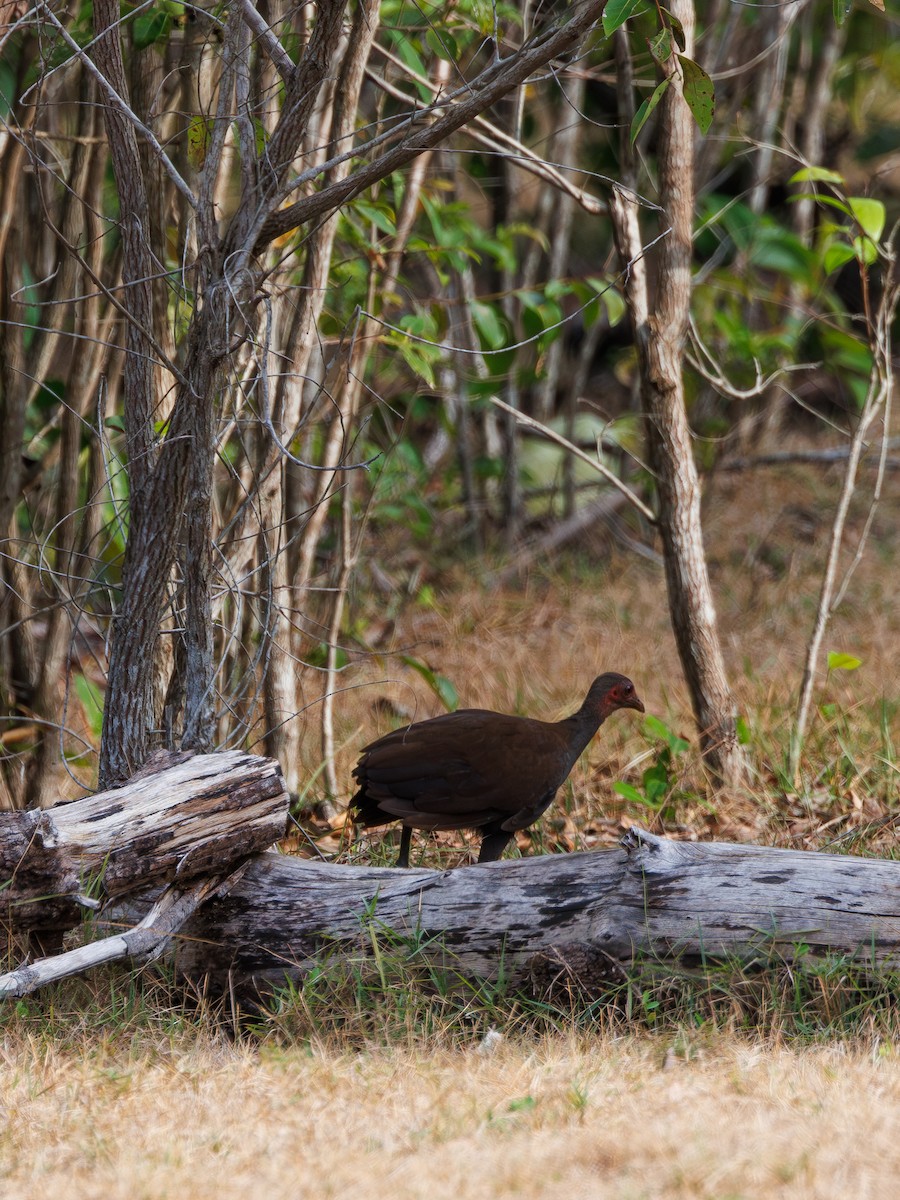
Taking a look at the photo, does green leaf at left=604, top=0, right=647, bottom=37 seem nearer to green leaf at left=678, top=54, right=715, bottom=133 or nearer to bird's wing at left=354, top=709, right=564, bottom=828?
green leaf at left=678, top=54, right=715, bottom=133

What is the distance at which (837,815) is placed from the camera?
4.57 meters

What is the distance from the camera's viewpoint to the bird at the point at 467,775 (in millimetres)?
3480

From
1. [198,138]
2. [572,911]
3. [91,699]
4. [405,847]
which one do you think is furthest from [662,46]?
[91,699]

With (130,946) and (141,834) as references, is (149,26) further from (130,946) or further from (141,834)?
(130,946)

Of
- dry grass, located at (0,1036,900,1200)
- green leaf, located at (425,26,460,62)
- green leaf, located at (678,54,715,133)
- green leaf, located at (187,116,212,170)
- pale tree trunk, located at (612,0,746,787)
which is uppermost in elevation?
green leaf, located at (425,26,460,62)

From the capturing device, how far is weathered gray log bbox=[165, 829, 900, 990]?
304 cm

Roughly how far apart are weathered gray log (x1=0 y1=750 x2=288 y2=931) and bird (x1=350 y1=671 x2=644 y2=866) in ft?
1.17

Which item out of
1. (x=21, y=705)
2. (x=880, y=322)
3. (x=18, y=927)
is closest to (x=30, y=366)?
(x=21, y=705)

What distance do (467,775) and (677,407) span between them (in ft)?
5.86

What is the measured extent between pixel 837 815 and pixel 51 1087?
9.70 ft

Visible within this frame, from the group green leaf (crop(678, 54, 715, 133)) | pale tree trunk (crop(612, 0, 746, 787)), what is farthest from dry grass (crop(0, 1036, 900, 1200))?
green leaf (crop(678, 54, 715, 133))

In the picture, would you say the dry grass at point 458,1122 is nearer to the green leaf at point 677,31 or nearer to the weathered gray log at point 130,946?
the weathered gray log at point 130,946

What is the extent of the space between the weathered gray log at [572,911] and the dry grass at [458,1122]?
10.5 inches

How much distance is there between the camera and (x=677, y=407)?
4.57m
